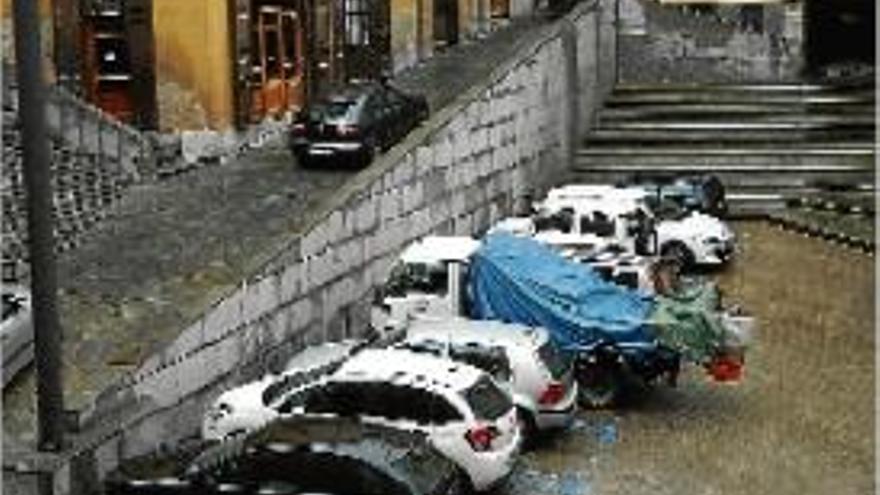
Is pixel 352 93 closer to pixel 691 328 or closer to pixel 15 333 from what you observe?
pixel 691 328

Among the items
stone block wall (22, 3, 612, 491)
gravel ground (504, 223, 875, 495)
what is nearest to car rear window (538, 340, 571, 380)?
gravel ground (504, 223, 875, 495)

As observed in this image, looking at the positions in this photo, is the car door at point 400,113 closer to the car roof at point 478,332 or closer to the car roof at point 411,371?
the car roof at point 478,332

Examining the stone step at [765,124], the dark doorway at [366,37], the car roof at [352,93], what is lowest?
the stone step at [765,124]

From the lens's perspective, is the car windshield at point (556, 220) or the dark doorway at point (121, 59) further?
the dark doorway at point (121, 59)

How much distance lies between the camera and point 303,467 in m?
16.1

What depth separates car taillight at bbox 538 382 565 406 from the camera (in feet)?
64.7

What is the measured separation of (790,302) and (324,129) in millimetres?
8287

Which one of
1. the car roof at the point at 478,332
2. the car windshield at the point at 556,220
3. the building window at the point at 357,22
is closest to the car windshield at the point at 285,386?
the car roof at the point at 478,332

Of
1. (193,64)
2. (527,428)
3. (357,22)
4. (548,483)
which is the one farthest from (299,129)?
(357,22)

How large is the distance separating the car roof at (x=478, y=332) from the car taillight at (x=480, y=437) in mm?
2379

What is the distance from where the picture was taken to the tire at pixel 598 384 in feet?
70.8

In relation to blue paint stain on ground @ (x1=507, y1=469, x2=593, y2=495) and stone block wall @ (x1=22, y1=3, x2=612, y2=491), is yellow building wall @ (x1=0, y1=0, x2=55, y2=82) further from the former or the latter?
blue paint stain on ground @ (x1=507, y1=469, x2=593, y2=495)

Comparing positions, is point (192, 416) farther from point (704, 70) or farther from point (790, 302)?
point (704, 70)

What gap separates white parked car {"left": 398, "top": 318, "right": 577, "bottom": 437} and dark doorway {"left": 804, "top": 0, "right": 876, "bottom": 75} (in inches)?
1160
